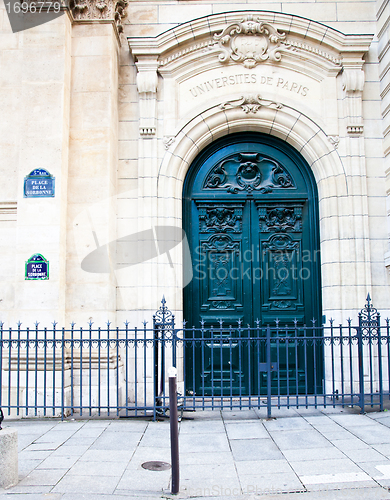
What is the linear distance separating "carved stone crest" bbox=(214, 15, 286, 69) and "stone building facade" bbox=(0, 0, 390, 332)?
0.02 meters

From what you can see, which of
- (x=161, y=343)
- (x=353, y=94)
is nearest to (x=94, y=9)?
(x=353, y=94)

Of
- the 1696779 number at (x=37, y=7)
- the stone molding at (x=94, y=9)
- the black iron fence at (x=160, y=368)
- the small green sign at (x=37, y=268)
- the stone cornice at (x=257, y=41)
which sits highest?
the stone molding at (x=94, y=9)

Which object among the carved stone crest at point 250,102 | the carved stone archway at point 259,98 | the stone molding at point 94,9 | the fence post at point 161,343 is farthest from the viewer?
the carved stone crest at point 250,102

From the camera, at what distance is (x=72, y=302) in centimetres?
788

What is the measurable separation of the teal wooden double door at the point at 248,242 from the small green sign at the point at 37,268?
2591 mm

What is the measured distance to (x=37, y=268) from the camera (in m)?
7.56

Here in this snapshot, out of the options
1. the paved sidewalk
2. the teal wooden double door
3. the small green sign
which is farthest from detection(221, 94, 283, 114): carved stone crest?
the paved sidewalk

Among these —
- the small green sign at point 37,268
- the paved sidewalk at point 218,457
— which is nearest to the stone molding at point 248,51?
the small green sign at point 37,268

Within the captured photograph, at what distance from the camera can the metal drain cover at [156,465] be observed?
478 centimetres

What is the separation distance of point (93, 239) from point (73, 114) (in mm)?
2287

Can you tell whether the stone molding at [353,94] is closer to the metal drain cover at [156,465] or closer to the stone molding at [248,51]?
the stone molding at [248,51]

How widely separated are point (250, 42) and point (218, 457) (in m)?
7.29

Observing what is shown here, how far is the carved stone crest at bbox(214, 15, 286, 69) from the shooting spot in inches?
343

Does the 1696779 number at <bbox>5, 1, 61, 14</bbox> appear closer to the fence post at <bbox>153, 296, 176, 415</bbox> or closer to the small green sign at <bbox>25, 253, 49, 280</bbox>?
the small green sign at <bbox>25, 253, 49, 280</bbox>
